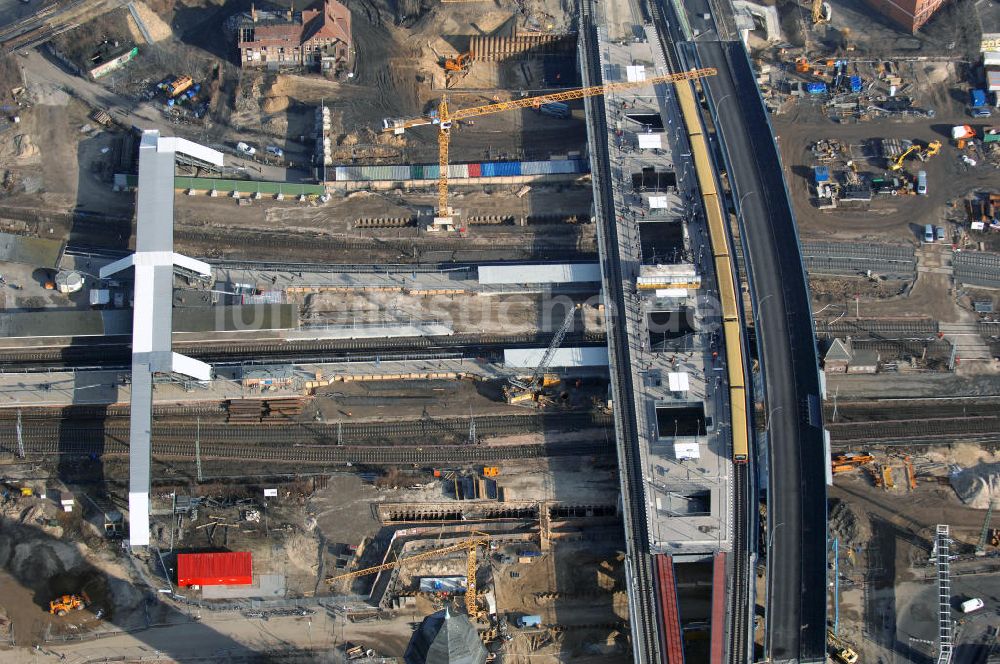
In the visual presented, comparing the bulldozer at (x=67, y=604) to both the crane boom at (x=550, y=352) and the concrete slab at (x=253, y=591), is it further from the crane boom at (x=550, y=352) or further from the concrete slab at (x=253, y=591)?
the crane boom at (x=550, y=352)

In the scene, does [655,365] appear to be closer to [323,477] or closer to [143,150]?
[323,477]

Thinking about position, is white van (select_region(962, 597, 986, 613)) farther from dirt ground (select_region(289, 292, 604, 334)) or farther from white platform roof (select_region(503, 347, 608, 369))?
dirt ground (select_region(289, 292, 604, 334))

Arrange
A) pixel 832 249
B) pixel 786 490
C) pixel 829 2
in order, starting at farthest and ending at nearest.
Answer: pixel 829 2 < pixel 832 249 < pixel 786 490

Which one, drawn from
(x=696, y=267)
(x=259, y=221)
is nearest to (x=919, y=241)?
(x=696, y=267)

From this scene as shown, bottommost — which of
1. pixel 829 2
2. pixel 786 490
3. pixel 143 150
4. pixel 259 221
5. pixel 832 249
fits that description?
pixel 786 490

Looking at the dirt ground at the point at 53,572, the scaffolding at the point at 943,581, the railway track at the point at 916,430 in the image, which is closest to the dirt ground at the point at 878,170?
the railway track at the point at 916,430

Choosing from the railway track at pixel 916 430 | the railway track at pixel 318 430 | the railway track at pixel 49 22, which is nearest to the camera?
the railway track at pixel 318 430

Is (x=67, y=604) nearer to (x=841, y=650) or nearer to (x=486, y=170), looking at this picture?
(x=486, y=170)


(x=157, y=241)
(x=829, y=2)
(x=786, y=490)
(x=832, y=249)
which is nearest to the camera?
(x=786, y=490)
